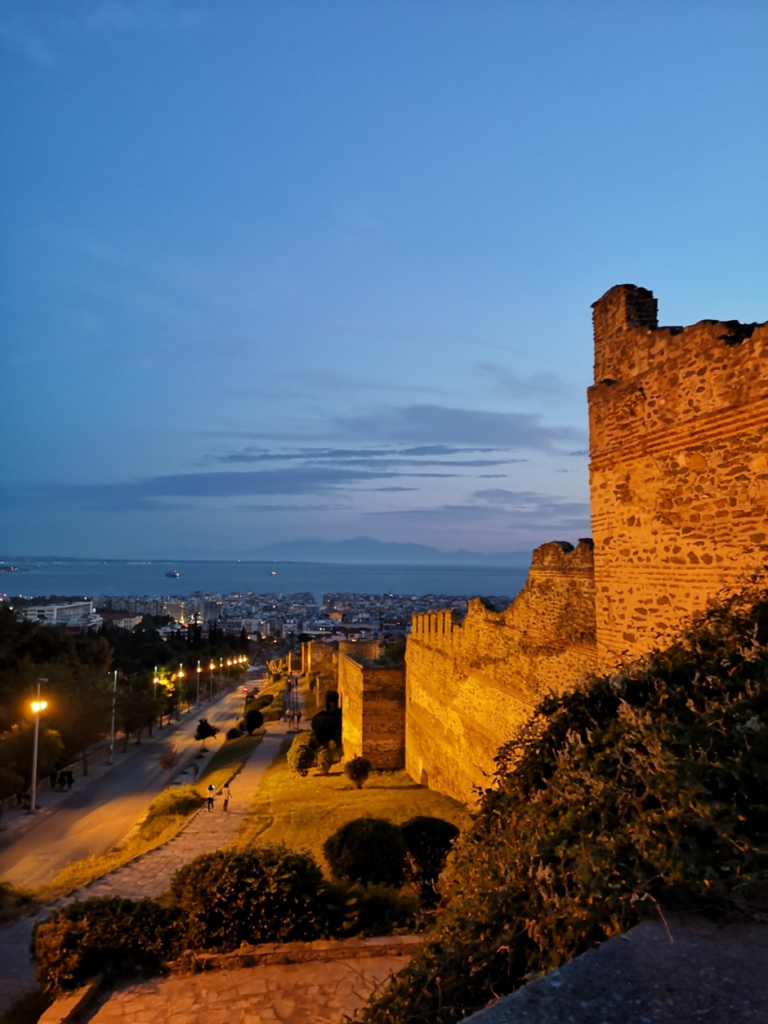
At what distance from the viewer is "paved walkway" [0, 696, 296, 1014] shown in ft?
25.9

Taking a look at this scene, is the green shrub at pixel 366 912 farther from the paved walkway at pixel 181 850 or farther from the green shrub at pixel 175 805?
Result: the green shrub at pixel 175 805

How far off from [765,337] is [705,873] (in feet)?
13.4

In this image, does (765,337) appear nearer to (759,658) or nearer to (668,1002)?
(759,658)

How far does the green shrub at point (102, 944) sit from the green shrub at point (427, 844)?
3.57 m

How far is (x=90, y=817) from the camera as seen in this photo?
→ 18750 mm

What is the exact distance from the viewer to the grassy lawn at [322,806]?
41.0ft

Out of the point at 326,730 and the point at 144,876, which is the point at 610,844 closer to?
the point at 144,876

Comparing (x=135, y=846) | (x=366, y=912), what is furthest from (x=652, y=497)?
(x=135, y=846)

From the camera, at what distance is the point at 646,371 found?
6.28 metres

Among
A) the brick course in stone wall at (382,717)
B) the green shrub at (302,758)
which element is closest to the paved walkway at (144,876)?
the green shrub at (302,758)

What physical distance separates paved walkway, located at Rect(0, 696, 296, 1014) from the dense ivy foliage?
21.4 feet

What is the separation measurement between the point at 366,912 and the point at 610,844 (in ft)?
17.7

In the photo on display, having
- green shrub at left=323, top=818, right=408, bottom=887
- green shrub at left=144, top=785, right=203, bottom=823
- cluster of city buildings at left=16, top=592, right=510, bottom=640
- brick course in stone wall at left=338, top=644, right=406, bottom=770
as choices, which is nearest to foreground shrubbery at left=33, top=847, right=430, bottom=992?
green shrub at left=323, top=818, right=408, bottom=887

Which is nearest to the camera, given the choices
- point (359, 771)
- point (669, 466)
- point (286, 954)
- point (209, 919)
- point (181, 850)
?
point (669, 466)
